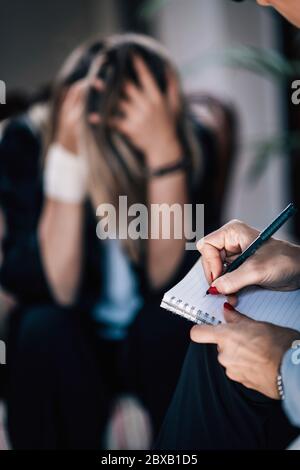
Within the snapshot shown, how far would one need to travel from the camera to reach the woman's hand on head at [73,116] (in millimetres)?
1066

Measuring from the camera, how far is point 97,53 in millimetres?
1072

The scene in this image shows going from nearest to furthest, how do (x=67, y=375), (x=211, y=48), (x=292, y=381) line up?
(x=292, y=381)
(x=67, y=375)
(x=211, y=48)

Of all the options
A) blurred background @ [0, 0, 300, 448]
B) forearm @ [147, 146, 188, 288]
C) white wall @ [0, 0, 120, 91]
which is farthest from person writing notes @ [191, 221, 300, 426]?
white wall @ [0, 0, 120, 91]

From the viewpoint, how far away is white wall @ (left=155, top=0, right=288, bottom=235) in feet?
5.18

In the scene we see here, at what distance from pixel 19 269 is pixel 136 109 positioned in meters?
0.34

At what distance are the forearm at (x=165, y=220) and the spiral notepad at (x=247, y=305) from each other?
265 millimetres

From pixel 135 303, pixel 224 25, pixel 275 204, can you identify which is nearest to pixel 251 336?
pixel 135 303

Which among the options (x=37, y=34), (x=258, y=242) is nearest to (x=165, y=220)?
(x=258, y=242)

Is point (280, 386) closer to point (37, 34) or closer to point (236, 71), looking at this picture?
point (236, 71)

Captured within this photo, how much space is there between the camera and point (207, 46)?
5.44ft

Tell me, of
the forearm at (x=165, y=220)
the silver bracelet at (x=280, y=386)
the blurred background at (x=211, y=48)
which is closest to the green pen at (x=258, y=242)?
the silver bracelet at (x=280, y=386)

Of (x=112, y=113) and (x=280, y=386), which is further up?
(x=112, y=113)

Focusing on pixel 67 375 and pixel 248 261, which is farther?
pixel 67 375

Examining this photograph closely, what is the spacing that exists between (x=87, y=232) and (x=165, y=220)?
0.24 meters
